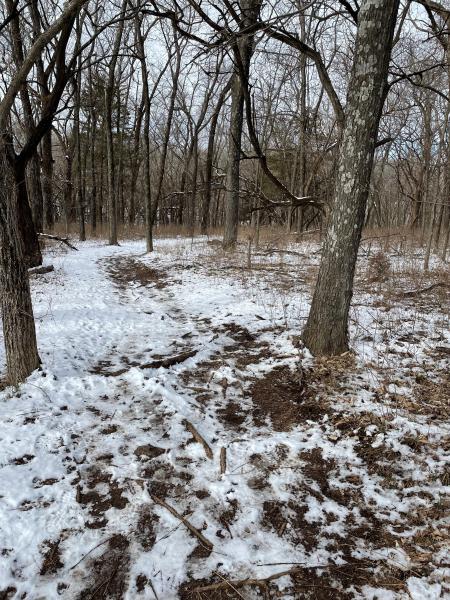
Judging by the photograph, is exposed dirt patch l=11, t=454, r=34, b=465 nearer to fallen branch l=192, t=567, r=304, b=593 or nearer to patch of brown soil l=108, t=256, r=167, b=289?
fallen branch l=192, t=567, r=304, b=593

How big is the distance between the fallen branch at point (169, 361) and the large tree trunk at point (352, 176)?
1559 millimetres

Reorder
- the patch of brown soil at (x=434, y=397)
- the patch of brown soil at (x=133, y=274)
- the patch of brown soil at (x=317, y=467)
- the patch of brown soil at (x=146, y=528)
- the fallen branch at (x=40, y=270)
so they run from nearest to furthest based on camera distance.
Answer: the patch of brown soil at (x=146, y=528) → the patch of brown soil at (x=317, y=467) → the patch of brown soil at (x=434, y=397) → the fallen branch at (x=40, y=270) → the patch of brown soil at (x=133, y=274)

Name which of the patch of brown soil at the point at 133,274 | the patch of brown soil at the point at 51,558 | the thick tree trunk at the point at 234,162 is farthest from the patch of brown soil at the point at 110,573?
the thick tree trunk at the point at 234,162

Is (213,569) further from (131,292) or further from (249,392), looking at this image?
(131,292)

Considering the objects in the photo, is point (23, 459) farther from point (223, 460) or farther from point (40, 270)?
point (40, 270)

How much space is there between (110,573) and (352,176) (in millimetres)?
4079

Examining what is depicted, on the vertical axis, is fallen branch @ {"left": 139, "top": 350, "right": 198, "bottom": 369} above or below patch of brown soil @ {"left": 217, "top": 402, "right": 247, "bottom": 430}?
above

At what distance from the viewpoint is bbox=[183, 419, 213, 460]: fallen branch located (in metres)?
3.17

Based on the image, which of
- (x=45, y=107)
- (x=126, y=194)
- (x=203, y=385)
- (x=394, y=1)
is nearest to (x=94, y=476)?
(x=203, y=385)

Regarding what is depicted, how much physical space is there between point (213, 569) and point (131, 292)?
22.5 feet

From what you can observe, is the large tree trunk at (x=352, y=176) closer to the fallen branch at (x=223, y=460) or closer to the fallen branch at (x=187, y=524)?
the fallen branch at (x=223, y=460)

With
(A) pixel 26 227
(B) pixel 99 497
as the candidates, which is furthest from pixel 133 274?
(B) pixel 99 497

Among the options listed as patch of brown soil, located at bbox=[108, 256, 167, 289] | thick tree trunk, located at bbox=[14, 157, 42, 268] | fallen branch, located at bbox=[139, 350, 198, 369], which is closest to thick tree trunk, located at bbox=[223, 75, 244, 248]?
patch of brown soil, located at bbox=[108, 256, 167, 289]

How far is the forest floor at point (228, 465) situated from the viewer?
7.18ft
